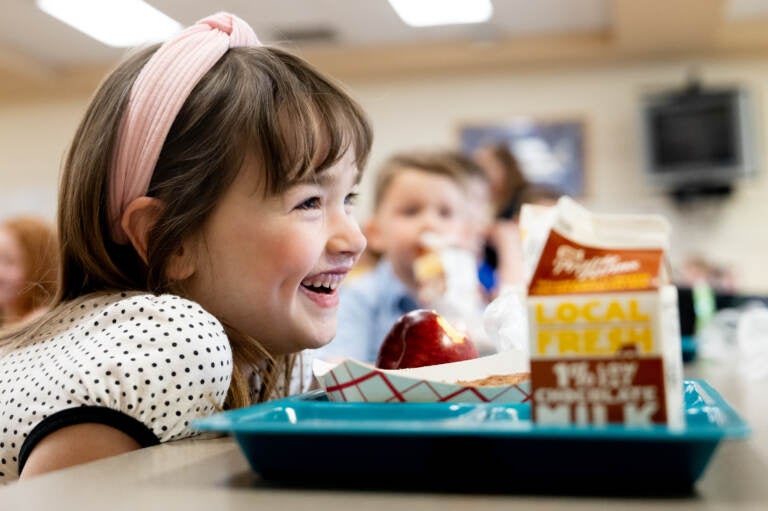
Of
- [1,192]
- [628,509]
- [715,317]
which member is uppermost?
[1,192]

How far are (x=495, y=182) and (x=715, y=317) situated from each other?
123 inches

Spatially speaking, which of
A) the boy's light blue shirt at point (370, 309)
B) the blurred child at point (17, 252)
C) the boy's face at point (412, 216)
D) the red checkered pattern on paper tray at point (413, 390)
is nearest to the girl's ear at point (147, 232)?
the red checkered pattern on paper tray at point (413, 390)

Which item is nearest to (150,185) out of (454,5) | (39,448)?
(39,448)

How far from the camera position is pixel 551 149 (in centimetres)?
634

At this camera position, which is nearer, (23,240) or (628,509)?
(628,509)

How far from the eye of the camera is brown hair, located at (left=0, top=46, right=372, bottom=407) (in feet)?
Result: 2.88

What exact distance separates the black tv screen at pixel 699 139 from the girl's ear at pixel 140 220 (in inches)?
215

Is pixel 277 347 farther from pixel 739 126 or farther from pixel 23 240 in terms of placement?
pixel 739 126

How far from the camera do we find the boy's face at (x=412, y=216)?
257 centimetres

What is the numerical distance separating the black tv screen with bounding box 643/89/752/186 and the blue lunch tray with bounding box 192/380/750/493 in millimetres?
5733

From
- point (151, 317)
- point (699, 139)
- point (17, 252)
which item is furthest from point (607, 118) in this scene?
point (151, 317)

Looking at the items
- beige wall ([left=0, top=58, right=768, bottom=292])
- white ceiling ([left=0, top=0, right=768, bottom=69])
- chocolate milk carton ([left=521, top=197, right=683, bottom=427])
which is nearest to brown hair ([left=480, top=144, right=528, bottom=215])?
beige wall ([left=0, top=58, right=768, bottom=292])

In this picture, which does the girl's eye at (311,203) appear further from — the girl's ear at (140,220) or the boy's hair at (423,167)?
the boy's hair at (423,167)

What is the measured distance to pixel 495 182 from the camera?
555cm
